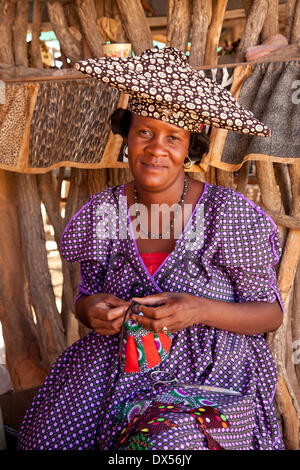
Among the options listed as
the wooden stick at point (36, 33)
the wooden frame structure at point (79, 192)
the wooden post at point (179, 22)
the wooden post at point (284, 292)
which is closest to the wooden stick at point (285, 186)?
the wooden frame structure at point (79, 192)

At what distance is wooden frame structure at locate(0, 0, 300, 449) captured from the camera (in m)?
2.69

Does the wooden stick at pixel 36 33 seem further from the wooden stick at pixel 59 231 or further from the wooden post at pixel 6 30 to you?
the wooden stick at pixel 59 231

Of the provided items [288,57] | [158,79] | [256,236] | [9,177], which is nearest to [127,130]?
[158,79]

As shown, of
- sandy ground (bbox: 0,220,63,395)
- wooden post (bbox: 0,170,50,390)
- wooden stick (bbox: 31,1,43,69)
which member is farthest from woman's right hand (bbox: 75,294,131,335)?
wooden stick (bbox: 31,1,43,69)

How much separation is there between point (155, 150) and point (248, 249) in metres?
0.48

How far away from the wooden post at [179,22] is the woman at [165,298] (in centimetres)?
87

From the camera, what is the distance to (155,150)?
195 centimetres

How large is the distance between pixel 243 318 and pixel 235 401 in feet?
1.03

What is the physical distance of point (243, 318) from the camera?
74.8 inches

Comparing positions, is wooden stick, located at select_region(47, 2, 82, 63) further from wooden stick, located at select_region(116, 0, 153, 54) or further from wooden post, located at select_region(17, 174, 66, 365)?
wooden post, located at select_region(17, 174, 66, 365)

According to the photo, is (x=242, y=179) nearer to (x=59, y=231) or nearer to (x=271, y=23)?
(x=271, y=23)

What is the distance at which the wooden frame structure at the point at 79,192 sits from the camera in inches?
106

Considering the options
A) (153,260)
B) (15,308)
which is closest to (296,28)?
(153,260)
